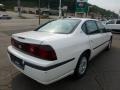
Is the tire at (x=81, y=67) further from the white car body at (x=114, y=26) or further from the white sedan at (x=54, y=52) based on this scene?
the white car body at (x=114, y=26)

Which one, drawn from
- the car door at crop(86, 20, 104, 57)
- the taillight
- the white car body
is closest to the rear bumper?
the taillight

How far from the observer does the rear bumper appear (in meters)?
3.10

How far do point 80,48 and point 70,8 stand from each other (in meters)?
103

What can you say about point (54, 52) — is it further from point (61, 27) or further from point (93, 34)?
point (93, 34)

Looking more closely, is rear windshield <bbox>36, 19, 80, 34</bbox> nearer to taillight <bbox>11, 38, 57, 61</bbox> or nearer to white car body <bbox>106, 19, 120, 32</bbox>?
taillight <bbox>11, 38, 57, 61</bbox>

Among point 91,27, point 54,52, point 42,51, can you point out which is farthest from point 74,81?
point 91,27

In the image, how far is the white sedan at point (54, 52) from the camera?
10.4ft

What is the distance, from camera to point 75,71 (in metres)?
4.05

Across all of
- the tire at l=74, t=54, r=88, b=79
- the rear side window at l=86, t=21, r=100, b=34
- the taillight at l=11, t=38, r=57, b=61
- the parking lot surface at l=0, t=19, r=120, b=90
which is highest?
the rear side window at l=86, t=21, r=100, b=34

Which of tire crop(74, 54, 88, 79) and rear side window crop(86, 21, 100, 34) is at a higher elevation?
rear side window crop(86, 21, 100, 34)

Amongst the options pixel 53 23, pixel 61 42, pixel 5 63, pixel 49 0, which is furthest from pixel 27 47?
pixel 49 0

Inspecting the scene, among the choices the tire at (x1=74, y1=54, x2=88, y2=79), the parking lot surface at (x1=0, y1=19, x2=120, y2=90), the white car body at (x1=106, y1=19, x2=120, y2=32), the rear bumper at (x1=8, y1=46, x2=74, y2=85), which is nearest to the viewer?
the rear bumper at (x1=8, y1=46, x2=74, y2=85)

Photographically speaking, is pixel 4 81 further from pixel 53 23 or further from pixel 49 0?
pixel 49 0

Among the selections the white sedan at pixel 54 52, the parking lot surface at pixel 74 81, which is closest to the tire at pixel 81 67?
the white sedan at pixel 54 52
